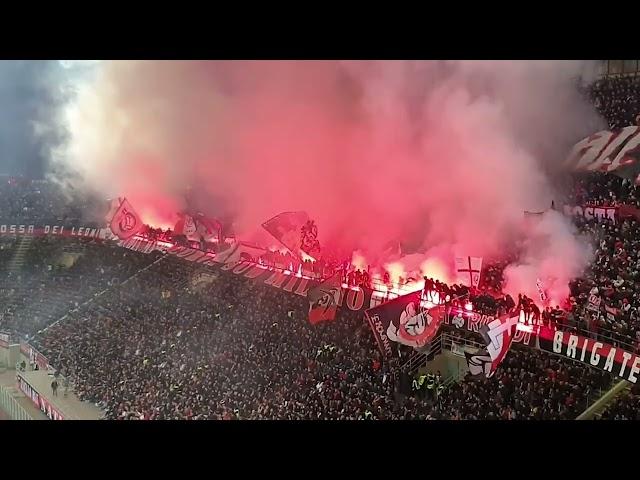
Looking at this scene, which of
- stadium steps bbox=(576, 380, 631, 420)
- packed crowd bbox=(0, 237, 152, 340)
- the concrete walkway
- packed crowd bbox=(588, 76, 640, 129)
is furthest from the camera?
packed crowd bbox=(0, 237, 152, 340)

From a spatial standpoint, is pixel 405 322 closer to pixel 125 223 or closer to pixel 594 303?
pixel 594 303

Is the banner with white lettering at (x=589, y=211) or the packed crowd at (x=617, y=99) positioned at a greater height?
the packed crowd at (x=617, y=99)

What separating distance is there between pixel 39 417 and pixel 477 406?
3.97 metres

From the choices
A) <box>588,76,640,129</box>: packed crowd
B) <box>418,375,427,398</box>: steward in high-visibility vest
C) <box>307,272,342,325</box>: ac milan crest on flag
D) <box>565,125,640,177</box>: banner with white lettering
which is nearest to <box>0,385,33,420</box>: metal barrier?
<box>307,272,342,325</box>: ac milan crest on flag

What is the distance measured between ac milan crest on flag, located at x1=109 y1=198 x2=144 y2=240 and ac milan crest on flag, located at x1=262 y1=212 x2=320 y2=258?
4.08ft

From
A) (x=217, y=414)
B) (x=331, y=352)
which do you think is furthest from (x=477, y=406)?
(x=217, y=414)

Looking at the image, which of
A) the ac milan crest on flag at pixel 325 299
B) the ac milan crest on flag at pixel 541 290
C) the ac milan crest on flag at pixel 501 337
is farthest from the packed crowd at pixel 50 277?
the ac milan crest on flag at pixel 541 290

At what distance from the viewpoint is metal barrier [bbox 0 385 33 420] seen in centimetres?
581

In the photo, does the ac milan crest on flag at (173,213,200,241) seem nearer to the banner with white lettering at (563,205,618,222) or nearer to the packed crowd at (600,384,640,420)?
the banner with white lettering at (563,205,618,222)

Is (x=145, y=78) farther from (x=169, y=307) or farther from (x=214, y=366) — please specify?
(x=214, y=366)

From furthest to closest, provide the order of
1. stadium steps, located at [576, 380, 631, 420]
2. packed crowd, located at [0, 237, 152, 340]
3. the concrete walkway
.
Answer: packed crowd, located at [0, 237, 152, 340]
the concrete walkway
stadium steps, located at [576, 380, 631, 420]

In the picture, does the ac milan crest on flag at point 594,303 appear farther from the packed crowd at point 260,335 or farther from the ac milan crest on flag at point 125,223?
the ac milan crest on flag at point 125,223

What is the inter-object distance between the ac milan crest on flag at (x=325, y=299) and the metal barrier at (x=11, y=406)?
2774mm

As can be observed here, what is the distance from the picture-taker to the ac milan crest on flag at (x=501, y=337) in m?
5.60
